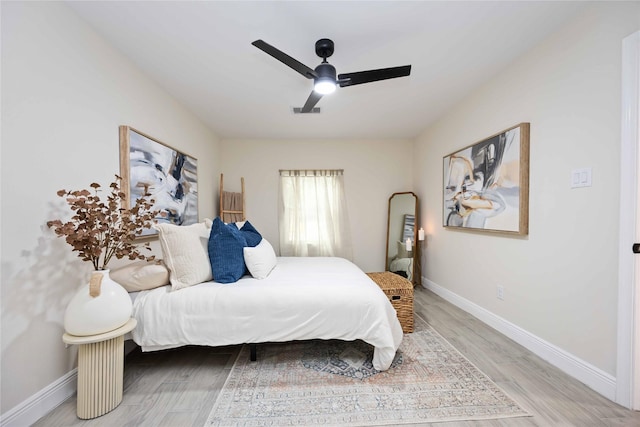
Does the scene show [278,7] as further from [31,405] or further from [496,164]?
[31,405]

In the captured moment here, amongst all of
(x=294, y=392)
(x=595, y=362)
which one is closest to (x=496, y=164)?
(x=595, y=362)

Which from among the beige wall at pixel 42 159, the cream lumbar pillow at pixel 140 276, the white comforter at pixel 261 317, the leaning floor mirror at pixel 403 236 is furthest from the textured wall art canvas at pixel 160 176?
the leaning floor mirror at pixel 403 236

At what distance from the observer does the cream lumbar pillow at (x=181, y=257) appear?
1.88 m

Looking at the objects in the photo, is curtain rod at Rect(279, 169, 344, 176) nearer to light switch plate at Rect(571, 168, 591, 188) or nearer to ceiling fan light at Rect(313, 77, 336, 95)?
ceiling fan light at Rect(313, 77, 336, 95)

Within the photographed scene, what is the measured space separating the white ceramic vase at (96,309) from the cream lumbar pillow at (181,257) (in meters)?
0.41

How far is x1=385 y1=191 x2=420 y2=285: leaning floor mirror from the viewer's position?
3877mm

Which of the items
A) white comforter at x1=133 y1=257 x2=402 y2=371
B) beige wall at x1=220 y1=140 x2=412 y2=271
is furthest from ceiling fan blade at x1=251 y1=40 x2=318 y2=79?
beige wall at x1=220 y1=140 x2=412 y2=271

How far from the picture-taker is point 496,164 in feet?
7.70

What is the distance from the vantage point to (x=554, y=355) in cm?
184

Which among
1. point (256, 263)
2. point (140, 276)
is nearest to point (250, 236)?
point (256, 263)

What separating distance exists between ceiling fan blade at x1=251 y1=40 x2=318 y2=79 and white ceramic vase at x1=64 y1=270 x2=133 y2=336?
1603 mm

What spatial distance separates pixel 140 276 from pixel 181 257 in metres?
0.28

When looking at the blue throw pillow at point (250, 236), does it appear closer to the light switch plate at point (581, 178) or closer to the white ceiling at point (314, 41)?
the white ceiling at point (314, 41)

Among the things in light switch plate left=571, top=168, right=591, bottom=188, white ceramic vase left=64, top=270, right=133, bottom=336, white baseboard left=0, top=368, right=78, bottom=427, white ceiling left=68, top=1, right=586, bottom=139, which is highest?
white ceiling left=68, top=1, right=586, bottom=139
